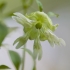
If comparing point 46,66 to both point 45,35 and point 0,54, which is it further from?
point 45,35

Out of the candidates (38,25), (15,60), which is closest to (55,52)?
(15,60)

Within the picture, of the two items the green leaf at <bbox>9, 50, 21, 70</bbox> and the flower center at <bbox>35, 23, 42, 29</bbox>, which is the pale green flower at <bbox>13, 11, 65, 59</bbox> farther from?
the green leaf at <bbox>9, 50, 21, 70</bbox>

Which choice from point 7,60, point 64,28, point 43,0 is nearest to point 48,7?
point 43,0

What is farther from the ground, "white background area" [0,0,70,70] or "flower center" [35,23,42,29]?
"white background area" [0,0,70,70]

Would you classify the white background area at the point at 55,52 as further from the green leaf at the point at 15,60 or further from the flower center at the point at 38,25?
the flower center at the point at 38,25

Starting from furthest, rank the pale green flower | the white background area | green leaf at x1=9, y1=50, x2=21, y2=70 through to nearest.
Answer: the white background area < green leaf at x1=9, y1=50, x2=21, y2=70 < the pale green flower

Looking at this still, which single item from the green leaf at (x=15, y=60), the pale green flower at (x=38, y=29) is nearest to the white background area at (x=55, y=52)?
the green leaf at (x=15, y=60)

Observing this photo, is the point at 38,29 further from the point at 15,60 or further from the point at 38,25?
the point at 15,60

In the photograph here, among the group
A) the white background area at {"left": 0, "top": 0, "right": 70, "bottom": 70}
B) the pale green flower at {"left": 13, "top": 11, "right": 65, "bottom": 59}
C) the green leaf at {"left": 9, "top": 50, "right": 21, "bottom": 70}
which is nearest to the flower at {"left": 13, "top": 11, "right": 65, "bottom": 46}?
the pale green flower at {"left": 13, "top": 11, "right": 65, "bottom": 59}
